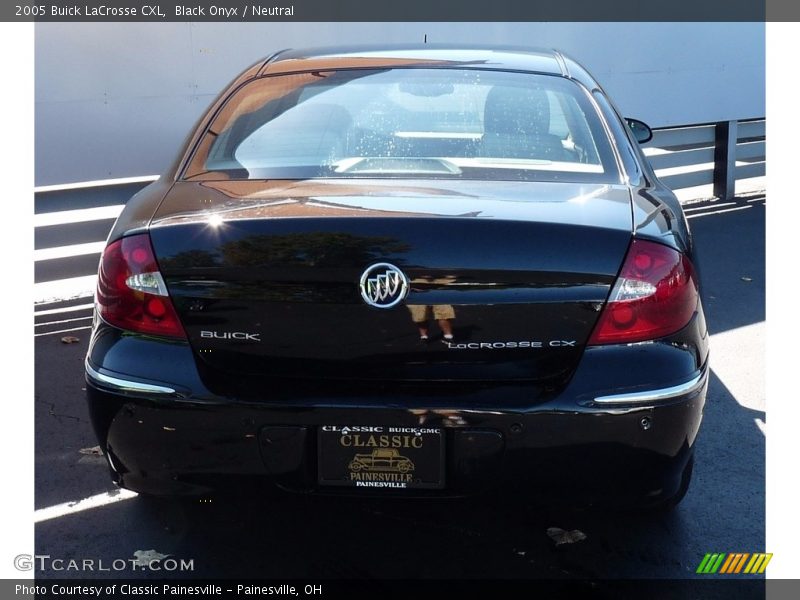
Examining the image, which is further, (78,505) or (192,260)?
(78,505)

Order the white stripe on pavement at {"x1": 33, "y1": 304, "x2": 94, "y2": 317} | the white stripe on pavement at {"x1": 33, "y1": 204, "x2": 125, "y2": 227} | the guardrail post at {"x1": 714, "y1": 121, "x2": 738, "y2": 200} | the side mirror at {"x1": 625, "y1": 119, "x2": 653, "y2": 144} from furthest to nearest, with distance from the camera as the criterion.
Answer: the guardrail post at {"x1": 714, "y1": 121, "x2": 738, "y2": 200}
the white stripe on pavement at {"x1": 33, "y1": 204, "x2": 125, "y2": 227}
the white stripe on pavement at {"x1": 33, "y1": 304, "x2": 94, "y2": 317}
the side mirror at {"x1": 625, "y1": 119, "x2": 653, "y2": 144}

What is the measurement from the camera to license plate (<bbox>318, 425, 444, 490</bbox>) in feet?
9.25

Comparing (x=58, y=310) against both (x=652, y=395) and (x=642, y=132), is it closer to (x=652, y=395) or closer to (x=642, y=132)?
(x=642, y=132)

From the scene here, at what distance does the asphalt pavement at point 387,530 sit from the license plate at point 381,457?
17 centimetres

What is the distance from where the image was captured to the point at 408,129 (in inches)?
146

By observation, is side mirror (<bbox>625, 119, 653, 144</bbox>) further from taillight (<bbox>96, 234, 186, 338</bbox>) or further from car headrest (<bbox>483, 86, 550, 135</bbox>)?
taillight (<bbox>96, 234, 186, 338</bbox>)

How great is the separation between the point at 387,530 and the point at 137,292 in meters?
1.27

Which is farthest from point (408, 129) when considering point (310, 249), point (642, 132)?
point (642, 132)

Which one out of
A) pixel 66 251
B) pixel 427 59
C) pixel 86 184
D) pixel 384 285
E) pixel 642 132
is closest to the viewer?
pixel 384 285

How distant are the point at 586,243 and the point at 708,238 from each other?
657cm

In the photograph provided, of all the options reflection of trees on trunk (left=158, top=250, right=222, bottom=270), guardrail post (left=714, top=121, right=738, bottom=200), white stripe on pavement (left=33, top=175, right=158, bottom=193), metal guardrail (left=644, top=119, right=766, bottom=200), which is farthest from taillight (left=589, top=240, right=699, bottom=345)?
guardrail post (left=714, top=121, right=738, bottom=200)

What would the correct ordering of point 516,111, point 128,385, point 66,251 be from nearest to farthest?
point 128,385
point 516,111
point 66,251

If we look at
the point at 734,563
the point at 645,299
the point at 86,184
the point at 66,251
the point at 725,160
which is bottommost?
the point at 734,563

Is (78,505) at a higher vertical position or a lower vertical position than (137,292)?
lower
